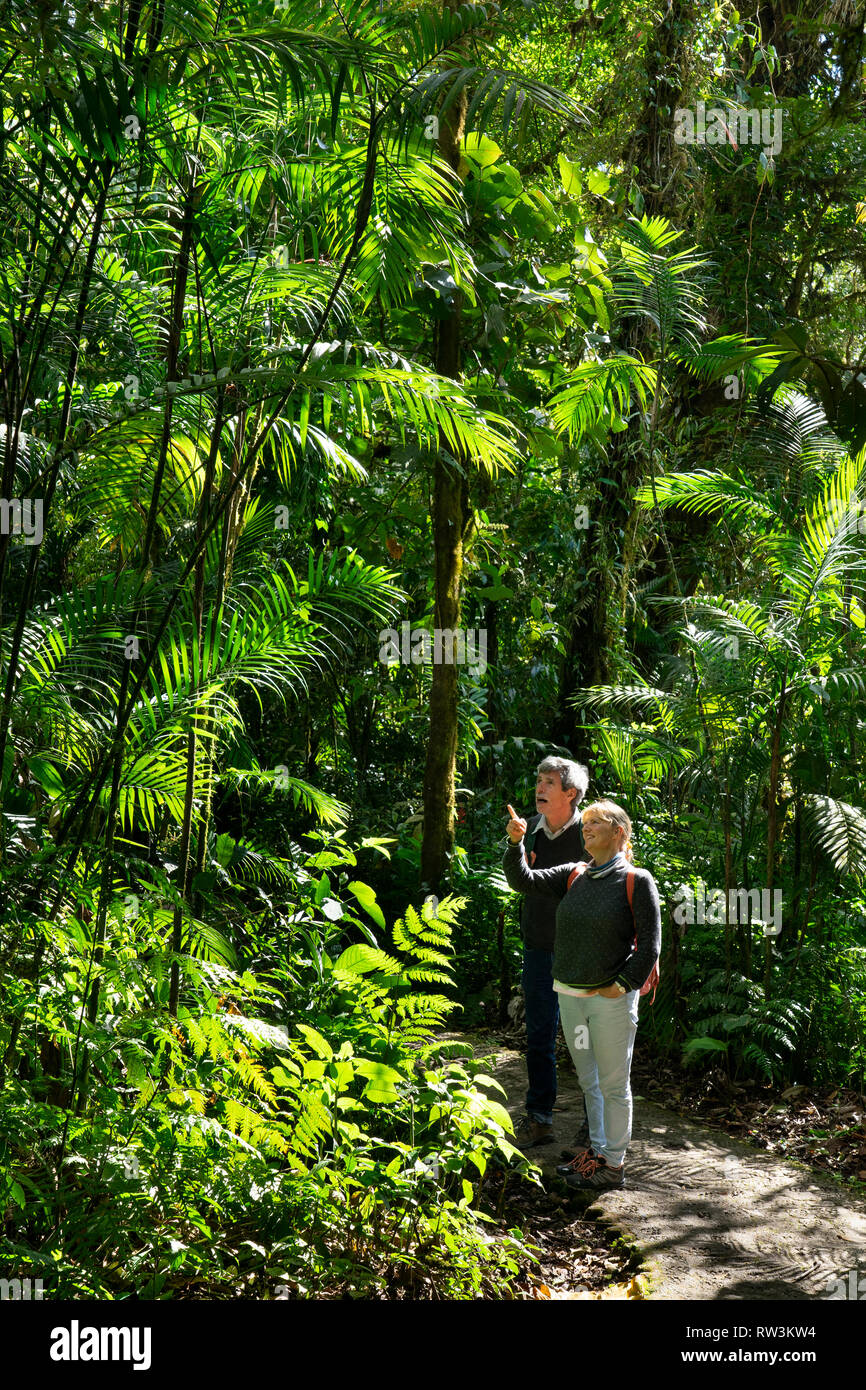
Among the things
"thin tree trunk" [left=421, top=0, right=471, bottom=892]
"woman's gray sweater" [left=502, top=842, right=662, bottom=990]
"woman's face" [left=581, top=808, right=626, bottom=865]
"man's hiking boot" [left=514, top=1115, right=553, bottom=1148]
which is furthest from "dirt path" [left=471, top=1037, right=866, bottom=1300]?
"thin tree trunk" [left=421, top=0, right=471, bottom=892]

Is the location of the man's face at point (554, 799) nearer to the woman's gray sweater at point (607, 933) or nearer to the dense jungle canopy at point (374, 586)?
the woman's gray sweater at point (607, 933)

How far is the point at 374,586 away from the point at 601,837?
174 centimetres

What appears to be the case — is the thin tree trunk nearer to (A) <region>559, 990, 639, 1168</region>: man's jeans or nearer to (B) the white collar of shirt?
(B) the white collar of shirt

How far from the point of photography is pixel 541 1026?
4.46m

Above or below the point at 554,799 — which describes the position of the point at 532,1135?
below

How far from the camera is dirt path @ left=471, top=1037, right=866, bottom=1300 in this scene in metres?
3.53

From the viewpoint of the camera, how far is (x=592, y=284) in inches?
258

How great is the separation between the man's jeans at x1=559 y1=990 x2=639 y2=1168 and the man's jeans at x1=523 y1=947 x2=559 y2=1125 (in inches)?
7.9

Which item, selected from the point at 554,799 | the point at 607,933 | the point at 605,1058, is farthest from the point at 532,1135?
the point at 554,799

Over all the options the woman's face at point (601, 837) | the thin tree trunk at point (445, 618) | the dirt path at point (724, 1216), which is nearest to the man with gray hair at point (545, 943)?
the dirt path at point (724, 1216)

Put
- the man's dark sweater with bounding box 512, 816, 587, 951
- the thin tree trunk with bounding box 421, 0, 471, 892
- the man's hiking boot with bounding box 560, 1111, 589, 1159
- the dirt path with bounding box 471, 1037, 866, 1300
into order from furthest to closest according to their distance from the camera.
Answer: the thin tree trunk with bounding box 421, 0, 471, 892 → the man's dark sweater with bounding box 512, 816, 587, 951 → the man's hiking boot with bounding box 560, 1111, 589, 1159 → the dirt path with bounding box 471, 1037, 866, 1300

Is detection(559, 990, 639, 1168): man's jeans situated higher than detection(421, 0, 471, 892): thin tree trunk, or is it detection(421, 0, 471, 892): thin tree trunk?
detection(421, 0, 471, 892): thin tree trunk

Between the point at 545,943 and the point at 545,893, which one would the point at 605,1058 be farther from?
the point at 545,893
